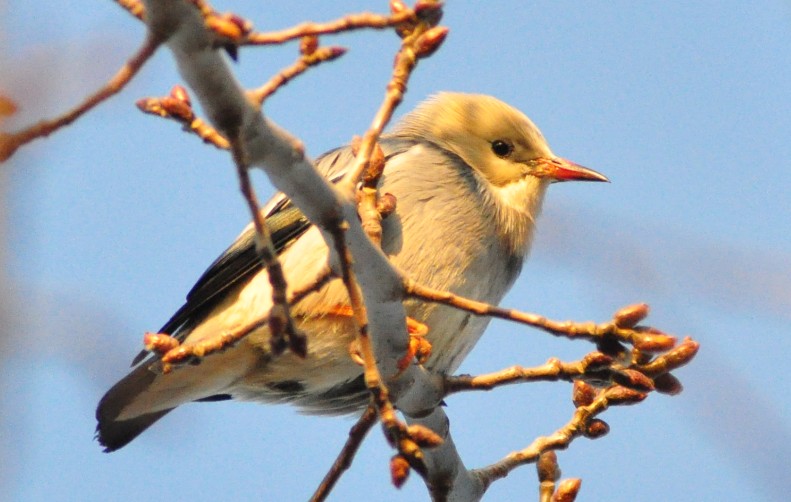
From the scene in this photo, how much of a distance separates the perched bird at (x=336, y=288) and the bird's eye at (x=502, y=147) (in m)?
0.21

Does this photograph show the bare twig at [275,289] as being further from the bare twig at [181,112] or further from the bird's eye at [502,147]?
the bird's eye at [502,147]

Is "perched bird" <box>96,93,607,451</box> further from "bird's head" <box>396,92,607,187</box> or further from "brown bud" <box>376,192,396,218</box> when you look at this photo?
"brown bud" <box>376,192,396,218</box>

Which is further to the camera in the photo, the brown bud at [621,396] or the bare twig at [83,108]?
the brown bud at [621,396]

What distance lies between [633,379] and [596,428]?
2.54 ft

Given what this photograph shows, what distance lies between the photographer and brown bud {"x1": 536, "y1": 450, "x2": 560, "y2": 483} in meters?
4.49

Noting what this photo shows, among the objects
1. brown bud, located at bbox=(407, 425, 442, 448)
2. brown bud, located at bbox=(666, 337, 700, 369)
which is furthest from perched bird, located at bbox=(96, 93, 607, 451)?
brown bud, located at bbox=(407, 425, 442, 448)

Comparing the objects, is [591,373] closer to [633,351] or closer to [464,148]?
[633,351]

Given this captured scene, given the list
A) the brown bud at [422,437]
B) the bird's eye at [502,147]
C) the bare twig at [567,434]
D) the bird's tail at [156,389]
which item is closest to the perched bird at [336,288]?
the bird's tail at [156,389]

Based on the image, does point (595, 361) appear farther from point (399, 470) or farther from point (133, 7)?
point (133, 7)

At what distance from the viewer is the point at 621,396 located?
4098mm

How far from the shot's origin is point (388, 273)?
3.37m

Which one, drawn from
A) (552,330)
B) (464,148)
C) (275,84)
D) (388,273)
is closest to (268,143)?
(275,84)

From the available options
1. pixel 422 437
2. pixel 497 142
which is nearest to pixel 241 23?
pixel 422 437

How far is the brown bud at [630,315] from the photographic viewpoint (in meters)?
3.38
